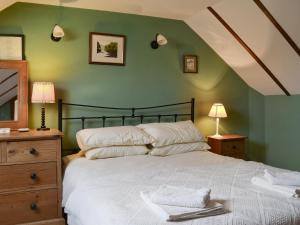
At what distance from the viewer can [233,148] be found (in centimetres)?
382

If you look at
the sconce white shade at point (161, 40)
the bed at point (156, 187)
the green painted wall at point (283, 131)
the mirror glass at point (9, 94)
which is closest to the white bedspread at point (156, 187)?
the bed at point (156, 187)

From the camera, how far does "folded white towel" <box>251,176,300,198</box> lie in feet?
6.14

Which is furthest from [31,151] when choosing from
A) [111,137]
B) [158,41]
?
[158,41]

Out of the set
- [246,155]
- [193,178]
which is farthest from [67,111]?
[246,155]

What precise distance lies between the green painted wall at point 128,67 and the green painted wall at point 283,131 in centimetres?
35

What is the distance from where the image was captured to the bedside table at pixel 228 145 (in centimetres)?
373

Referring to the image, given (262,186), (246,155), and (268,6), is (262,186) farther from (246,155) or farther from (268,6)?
(246,155)

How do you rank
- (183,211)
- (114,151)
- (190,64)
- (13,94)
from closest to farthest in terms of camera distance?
(183,211) < (114,151) < (13,94) < (190,64)

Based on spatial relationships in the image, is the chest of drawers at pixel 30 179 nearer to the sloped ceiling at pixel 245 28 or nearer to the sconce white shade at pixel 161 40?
the sloped ceiling at pixel 245 28

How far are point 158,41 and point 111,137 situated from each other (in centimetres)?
→ 135

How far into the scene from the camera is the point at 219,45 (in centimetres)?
397

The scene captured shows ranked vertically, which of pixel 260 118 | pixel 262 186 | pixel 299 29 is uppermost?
pixel 299 29

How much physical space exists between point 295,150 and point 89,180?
2918mm

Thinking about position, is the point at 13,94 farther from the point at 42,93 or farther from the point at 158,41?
the point at 158,41
